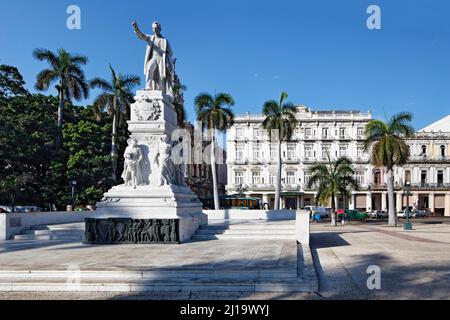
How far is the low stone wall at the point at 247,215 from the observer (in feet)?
84.6

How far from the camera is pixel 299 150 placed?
→ 65375mm

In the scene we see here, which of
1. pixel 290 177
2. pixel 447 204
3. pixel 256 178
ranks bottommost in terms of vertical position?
pixel 447 204

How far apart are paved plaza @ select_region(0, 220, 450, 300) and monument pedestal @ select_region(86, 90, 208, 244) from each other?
893 mm

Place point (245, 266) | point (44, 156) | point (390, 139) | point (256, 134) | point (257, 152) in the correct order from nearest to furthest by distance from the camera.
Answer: point (245, 266) < point (390, 139) < point (44, 156) < point (256, 134) < point (257, 152)

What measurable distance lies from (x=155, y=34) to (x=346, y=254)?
35.4ft

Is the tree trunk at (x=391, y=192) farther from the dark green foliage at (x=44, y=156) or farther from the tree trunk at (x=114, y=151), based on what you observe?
the dark green foliage at (x=44, y=156)

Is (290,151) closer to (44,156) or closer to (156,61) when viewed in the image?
(44,156)

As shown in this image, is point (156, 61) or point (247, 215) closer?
point (156, 61)

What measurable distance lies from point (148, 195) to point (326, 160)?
53535 mm

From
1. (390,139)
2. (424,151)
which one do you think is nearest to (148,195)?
(390,139)

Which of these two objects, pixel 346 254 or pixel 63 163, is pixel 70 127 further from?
pixel 346 254

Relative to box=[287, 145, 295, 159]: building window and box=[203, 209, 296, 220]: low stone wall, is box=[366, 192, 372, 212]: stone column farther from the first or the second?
box=[203, 209, 296, 220]: low stone wall

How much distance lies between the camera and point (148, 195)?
46.4ft
